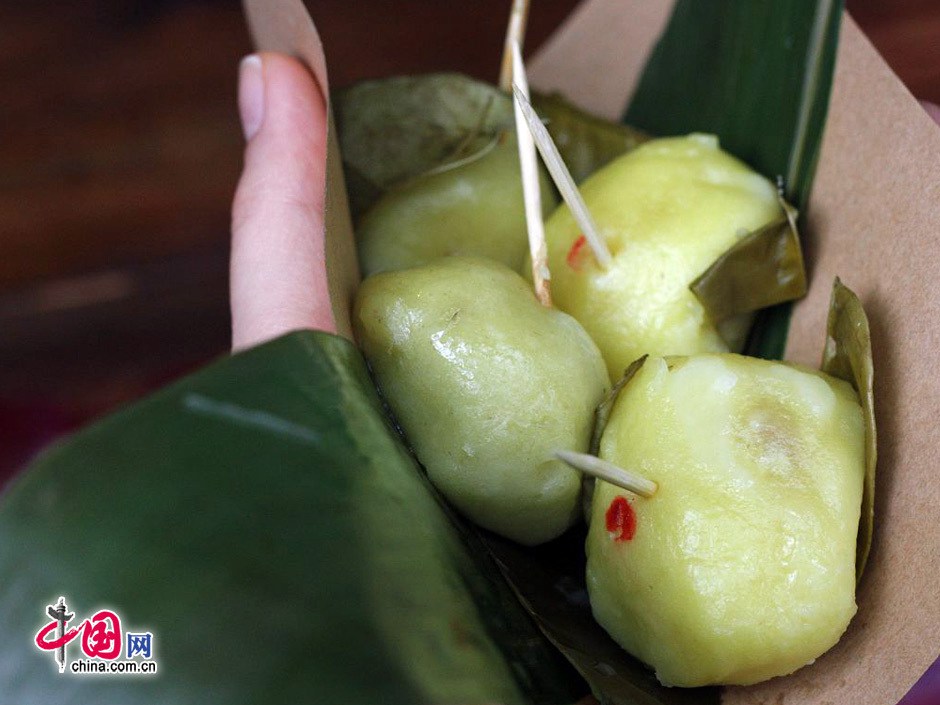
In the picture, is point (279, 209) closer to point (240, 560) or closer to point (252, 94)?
point (252, 94)

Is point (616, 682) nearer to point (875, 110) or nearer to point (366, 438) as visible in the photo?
point (366, 438)

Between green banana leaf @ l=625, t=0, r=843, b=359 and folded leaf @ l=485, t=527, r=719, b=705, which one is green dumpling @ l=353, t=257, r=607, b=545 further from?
green banana leaf @ l=625, t=0, r=843, b=359

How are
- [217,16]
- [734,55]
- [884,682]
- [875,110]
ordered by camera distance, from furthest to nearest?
[217,16] < [734,55] < [875,110] < [884,682]

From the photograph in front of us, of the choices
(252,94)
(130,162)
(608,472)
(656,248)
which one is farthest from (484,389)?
(130,162)

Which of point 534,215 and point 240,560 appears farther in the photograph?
point 534,215

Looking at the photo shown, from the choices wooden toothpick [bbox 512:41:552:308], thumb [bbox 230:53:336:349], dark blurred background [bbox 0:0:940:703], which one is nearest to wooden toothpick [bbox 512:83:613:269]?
wooden toothpick [bbox 512:41:552:308]

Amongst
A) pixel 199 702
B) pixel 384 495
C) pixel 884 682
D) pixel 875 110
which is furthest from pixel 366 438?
pixel 875 110
